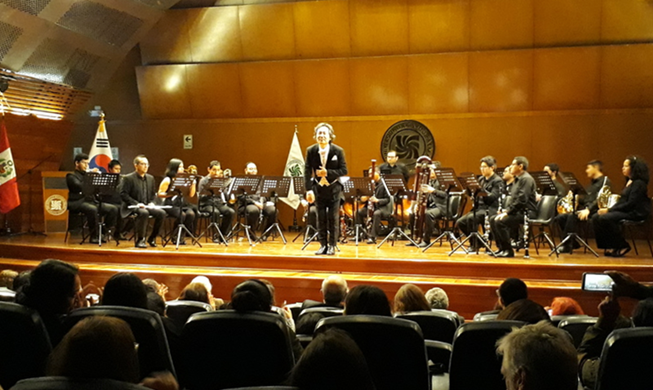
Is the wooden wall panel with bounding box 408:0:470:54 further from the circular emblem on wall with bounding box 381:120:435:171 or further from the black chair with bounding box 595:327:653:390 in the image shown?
the black chair with bounding box 595:327:653:390

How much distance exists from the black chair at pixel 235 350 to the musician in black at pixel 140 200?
22.3 ft

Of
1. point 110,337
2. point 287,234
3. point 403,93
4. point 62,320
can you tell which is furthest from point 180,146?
point 110,337

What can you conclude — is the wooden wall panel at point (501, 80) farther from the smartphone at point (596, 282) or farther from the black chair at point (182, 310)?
the black chair at point (182, 310)

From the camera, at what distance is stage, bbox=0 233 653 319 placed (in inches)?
290

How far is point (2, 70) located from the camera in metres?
11.1

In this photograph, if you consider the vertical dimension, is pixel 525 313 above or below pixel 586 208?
below

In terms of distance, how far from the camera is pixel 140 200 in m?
9.91

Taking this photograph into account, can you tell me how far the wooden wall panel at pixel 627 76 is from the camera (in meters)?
11.3

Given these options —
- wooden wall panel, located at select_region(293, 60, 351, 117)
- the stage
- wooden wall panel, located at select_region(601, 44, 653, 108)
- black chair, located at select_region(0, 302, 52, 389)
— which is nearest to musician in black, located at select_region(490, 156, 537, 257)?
the stage

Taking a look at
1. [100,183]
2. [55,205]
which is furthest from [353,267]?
[55,205]

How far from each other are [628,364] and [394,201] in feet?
27.3

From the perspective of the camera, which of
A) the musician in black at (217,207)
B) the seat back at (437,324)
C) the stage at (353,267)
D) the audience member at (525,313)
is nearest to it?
Result: the audience member at (525,313)

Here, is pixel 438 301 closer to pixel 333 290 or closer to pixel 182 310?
pixel 333 290

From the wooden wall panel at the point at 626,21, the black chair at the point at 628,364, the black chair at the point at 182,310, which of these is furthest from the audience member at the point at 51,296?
the wooden wall panel at the point at 626,21
